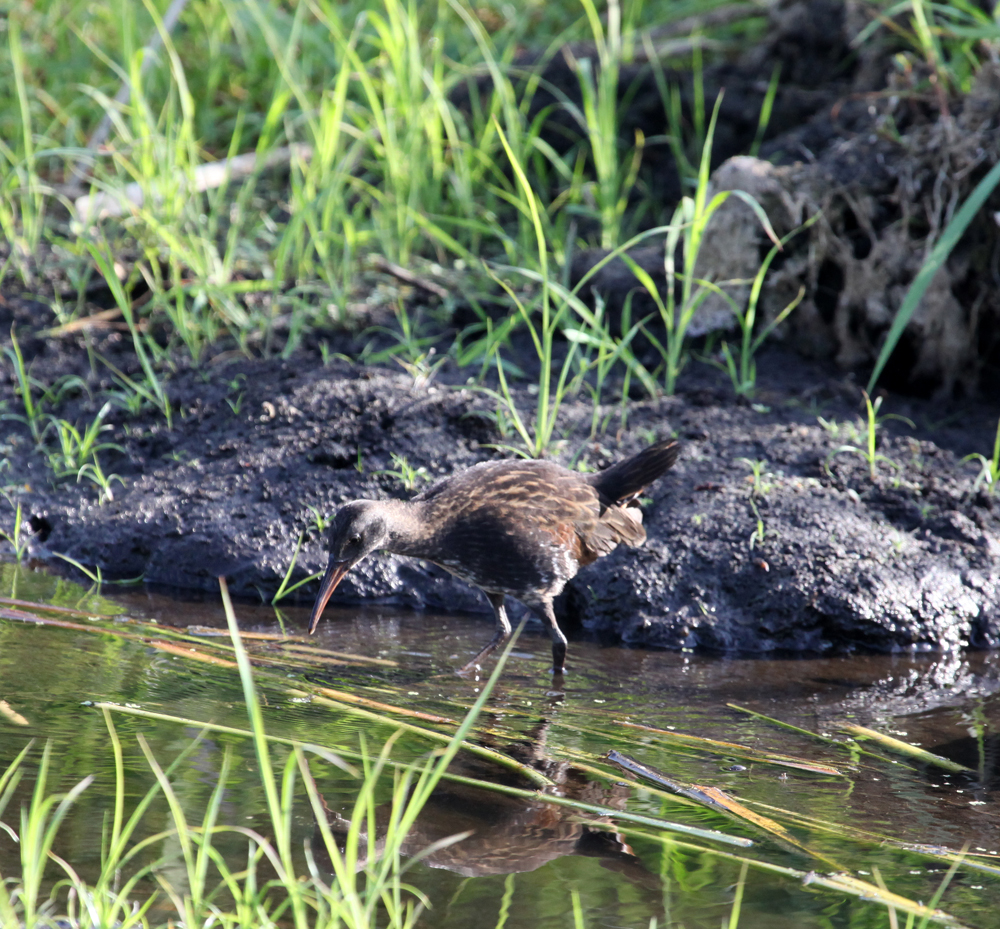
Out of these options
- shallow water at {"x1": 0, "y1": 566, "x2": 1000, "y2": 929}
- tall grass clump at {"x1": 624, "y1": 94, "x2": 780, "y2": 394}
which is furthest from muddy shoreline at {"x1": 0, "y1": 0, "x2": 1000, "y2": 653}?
shallow water at {"x1": 0, "y1": 566, "x2": 1000, "y2": 929}

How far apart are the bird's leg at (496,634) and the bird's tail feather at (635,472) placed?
61 cm

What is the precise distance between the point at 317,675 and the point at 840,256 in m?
3.57

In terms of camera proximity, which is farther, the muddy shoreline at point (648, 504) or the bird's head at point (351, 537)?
the muddy shoreline at point (648, 504)

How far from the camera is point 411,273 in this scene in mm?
6582

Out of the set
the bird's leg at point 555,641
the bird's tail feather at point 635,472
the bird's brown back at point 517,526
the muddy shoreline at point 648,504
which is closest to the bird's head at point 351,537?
the bird's brown back at point 517,526

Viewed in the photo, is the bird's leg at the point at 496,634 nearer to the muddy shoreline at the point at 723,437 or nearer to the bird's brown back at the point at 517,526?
the bird's brown back at the point at 517,526

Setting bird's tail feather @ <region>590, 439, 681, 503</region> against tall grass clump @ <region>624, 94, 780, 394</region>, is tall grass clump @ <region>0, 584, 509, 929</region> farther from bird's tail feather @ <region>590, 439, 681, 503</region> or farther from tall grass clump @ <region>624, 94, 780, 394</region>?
tall grass clump @ <region>624, 94, 780, 394</region>

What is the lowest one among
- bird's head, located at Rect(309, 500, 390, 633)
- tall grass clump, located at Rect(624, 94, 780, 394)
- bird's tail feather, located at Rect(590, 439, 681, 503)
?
bird's head, located at Rect(309, 500, 390, 633)

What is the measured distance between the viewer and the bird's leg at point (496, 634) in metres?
4.27

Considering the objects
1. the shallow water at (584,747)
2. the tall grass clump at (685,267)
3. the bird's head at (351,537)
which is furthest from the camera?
the tall grass clump at (685,267)

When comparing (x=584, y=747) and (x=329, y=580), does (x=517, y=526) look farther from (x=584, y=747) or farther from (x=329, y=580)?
(x=584, y=747)

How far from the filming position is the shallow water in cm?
274

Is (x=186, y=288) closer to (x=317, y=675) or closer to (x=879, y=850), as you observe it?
(x=317, y=675)

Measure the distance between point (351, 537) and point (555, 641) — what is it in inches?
34.5
